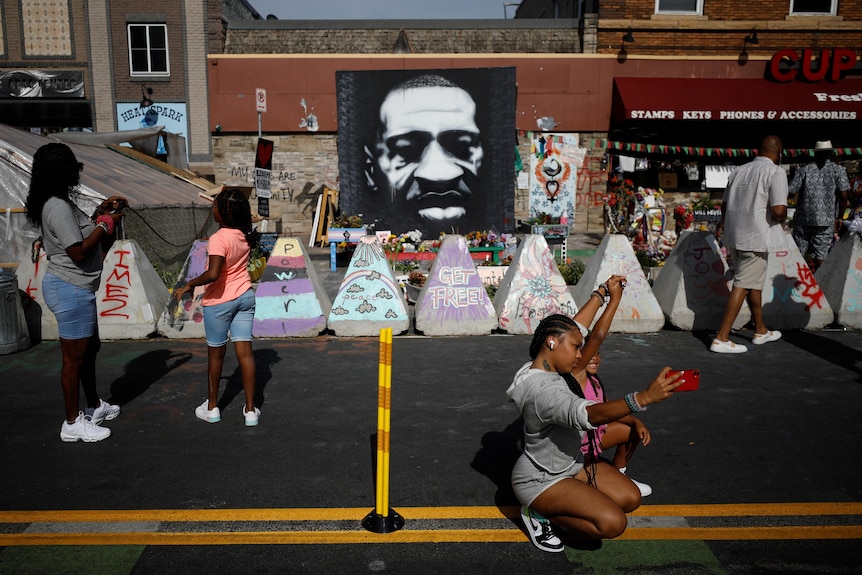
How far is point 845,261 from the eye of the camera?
26.6 feet

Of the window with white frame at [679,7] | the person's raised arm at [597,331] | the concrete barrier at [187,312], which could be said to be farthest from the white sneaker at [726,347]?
the window with white frame at [679,7]

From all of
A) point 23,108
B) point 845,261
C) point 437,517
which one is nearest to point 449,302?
point 437,517

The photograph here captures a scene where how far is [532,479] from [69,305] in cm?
340

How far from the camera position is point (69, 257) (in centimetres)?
458

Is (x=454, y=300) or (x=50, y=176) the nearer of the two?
(x=50, y=176)

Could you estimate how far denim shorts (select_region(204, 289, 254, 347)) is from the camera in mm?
4914

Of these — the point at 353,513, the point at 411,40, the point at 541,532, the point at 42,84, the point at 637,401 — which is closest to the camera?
the point at 637,401

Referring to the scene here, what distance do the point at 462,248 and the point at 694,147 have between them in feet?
47.2

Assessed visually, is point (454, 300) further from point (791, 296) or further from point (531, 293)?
point (791, 296)

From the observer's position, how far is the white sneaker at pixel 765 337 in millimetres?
7152

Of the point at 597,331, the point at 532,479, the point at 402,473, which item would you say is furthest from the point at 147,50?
the point at 532,479

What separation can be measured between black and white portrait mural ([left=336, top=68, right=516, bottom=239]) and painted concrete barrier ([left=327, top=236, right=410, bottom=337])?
965 centimetres

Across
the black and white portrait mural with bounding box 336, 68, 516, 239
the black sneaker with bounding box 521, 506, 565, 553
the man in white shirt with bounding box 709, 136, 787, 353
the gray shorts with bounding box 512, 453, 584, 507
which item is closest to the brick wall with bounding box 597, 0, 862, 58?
the black and white portrait mural with bounding box 336, 68, 516, 239

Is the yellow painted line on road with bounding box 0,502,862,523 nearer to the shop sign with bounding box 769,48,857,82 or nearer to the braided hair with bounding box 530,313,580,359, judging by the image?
the braided hair with bounding box 530,313,580,359
